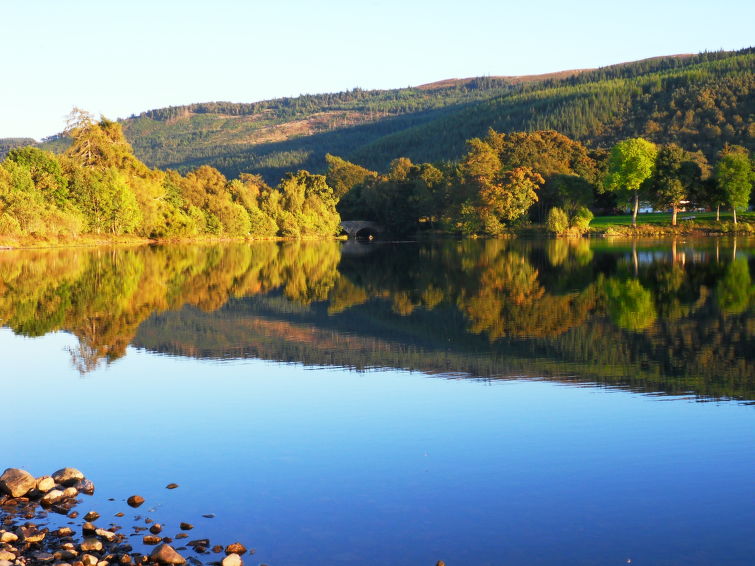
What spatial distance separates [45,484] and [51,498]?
0.37 m

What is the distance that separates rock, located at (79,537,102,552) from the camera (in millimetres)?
9258

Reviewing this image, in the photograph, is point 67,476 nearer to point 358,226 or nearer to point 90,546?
point 90,546

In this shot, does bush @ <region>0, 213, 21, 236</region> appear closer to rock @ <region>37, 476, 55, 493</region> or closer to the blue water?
the blue water

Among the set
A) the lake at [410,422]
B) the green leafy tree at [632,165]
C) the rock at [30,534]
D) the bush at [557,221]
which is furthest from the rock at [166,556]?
the green leafy tree at [632,165]

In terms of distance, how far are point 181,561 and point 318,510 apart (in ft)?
7.91

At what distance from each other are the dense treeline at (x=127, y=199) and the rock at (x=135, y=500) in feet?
264

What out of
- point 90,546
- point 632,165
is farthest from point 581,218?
point 90,546

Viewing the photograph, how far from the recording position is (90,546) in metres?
9.30

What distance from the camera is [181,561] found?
910 cm

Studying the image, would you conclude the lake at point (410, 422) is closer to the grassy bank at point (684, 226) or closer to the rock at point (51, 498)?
the rock at point (51, 498)

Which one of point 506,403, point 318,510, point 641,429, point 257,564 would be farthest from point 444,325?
point 257,564

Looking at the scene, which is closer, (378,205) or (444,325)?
(444,325)

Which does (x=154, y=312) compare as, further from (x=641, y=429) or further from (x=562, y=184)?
(x=562, y=184)

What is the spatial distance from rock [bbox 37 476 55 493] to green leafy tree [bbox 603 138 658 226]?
111 metres
